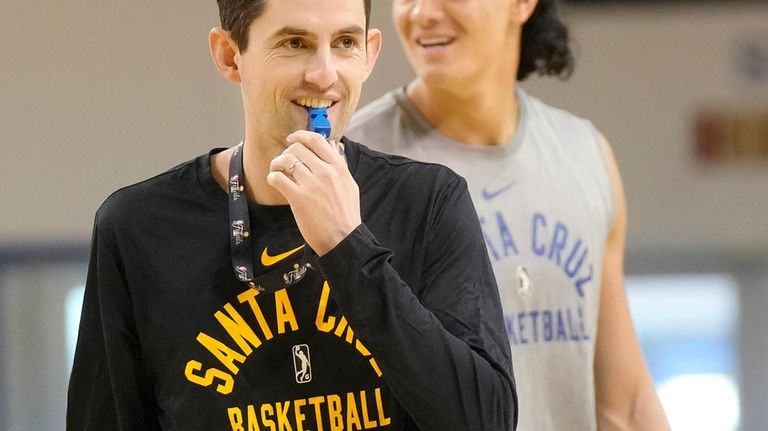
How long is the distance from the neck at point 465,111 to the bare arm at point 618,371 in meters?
0.28

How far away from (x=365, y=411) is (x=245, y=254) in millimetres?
252

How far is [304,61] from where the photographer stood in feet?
5.08

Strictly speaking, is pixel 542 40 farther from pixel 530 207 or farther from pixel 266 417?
pixel 266 417

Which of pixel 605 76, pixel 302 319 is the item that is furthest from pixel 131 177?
pixel 302 319

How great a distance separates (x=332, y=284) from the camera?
141 centimetres

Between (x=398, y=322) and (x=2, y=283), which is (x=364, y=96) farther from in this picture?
(x=398, y=322)

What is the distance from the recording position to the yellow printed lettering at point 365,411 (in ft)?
5.07

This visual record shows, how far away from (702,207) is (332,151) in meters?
3.37

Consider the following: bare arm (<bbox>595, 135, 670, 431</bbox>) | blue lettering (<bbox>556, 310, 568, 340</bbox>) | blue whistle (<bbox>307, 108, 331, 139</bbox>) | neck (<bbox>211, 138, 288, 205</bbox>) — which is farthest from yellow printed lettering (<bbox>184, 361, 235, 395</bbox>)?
bare arm (<bbox>595, 135, 670, 431</bbox>)

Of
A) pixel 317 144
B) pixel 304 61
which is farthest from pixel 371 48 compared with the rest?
pixel 317 144

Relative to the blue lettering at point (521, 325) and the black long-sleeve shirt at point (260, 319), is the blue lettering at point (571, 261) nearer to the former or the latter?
the blue lettering at point (521, 325)

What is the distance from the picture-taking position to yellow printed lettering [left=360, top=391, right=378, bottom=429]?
5.07 feet

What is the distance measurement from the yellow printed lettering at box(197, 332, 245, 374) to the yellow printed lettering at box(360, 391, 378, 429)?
16 cm

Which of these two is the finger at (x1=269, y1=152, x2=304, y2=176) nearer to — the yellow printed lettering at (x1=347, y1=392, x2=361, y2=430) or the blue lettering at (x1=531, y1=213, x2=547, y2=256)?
the yellow printed lettering at (x1=347, y1=392, x2=361, y2=430)
